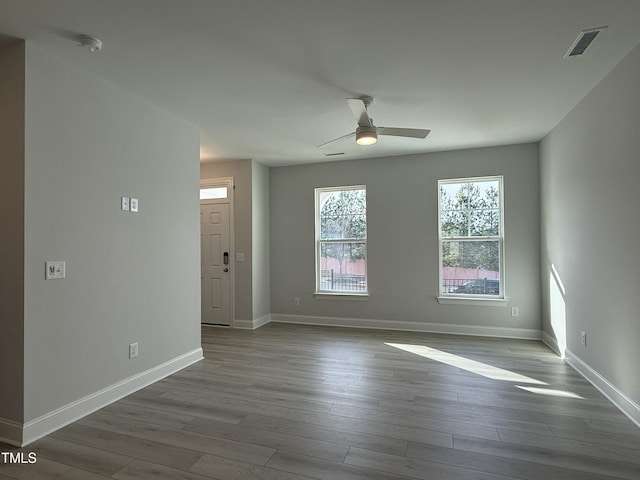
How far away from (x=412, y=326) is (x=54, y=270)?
4.36 metres

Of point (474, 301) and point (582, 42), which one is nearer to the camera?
point (582, 42)

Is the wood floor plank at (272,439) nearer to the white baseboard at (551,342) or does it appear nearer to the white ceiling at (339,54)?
the white ceiling at (339,54)

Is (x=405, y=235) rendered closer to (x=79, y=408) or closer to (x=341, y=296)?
(x=341, y=296)

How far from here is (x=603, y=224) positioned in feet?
9.42

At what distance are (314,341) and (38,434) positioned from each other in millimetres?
2916

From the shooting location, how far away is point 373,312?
5.29 meters

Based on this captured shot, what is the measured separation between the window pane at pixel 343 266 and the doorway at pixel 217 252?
1.52 meters

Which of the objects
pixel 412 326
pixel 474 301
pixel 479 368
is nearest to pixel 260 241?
pixel 412 326

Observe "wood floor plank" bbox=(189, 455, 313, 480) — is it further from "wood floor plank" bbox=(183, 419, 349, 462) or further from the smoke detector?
the smoke detector

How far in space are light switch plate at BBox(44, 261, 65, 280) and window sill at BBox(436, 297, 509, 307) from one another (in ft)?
14.5

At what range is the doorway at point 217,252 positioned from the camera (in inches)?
214

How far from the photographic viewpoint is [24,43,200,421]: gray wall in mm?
2293

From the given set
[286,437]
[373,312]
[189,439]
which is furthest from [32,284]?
[373,312]

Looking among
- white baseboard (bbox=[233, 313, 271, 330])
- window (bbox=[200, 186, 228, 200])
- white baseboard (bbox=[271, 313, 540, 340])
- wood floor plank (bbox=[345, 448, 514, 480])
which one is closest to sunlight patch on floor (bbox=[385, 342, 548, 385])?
white baseboard (bbox=[271, 313, 540, 340])
